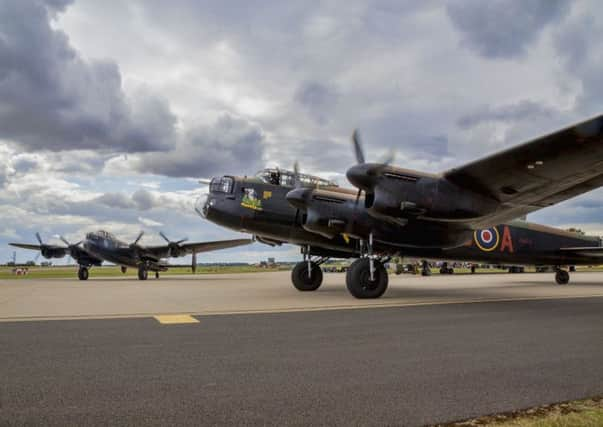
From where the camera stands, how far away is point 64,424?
3.03m

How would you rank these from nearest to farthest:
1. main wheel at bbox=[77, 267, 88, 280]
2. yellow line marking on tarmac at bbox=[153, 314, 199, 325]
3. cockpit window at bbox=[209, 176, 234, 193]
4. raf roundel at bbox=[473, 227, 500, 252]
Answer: yellow line marking on tarmac at bbox=[153, 314, 199, 325] < cockpit window at bbox=[209, 176, 234, 193] < raf roundel at bbox=[473, 227, 500, 252] < main wheel at bbox=[77, 267, 88, 280]

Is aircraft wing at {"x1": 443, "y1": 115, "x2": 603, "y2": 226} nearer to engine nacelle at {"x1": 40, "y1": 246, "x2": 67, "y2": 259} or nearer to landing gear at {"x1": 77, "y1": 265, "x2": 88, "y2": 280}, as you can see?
landing gear at {"x1": 77, "y1": 265, "x2": 88, "y2": 280}

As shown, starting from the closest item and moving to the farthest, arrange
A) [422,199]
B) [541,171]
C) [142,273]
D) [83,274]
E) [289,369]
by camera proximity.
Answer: [289,369] → [541,171] → [422,199] → [83,274] → [142,273]

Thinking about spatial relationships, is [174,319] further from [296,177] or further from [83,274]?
[83,274]

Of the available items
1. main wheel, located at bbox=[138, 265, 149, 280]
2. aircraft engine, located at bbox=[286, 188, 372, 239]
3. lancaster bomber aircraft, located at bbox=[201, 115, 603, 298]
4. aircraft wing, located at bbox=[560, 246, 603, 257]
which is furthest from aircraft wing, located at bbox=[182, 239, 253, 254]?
aircraft engine, located at bbox=[286, 188, 372, 239]

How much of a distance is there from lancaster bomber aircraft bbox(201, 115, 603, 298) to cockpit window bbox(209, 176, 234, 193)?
3 centimetres

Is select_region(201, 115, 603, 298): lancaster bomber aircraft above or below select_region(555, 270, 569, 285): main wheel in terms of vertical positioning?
above

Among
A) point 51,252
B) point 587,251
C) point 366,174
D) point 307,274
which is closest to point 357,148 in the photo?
point 366,174

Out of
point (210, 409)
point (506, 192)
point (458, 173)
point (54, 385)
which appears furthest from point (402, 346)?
point (506, 192)

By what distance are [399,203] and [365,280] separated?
2562 millimetres

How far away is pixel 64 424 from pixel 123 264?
3430 centimetres

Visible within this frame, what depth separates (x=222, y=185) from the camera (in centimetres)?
1462

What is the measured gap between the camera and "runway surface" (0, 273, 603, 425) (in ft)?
11.0

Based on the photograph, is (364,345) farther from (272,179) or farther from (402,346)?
(272,179)
